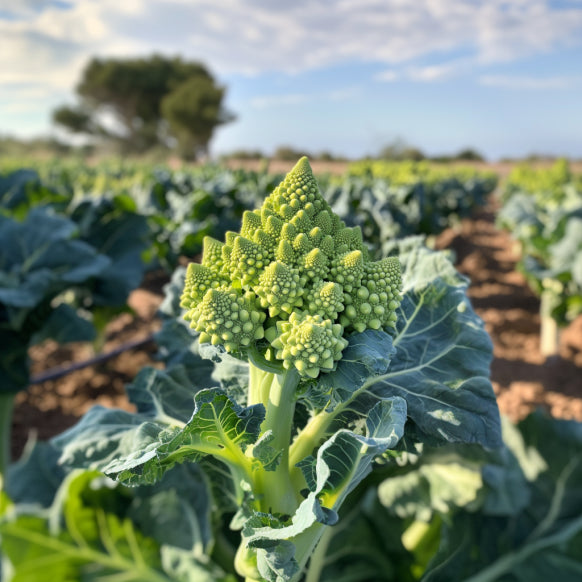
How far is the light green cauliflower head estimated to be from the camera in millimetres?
867

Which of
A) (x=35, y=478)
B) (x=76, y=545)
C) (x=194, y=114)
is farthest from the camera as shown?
(x=194, y=114)

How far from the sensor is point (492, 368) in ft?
15.0

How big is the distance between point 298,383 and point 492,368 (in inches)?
159

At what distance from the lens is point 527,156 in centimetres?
4434

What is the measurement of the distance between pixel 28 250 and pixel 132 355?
216 centimetres

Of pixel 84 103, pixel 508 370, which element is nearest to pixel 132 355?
pixel 508 370

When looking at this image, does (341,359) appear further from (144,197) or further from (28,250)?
(144,197)

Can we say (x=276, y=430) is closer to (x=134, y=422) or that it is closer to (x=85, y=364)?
(x=134, y=422)

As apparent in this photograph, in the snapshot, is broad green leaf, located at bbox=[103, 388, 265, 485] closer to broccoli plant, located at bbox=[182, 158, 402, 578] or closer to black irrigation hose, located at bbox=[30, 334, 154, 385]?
broccoli plant, located at bbox=[182, 158, 402, 578]

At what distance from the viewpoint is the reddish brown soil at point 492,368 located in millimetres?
3678

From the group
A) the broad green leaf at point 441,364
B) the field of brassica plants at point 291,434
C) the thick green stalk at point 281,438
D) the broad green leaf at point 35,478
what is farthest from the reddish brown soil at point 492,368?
the thick green stalk at point 281,438

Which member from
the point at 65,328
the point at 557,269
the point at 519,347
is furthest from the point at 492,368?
the point at 65,328

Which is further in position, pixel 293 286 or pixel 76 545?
pixel 76 545

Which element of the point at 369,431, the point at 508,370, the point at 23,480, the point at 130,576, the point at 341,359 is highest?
the point at 341,359
